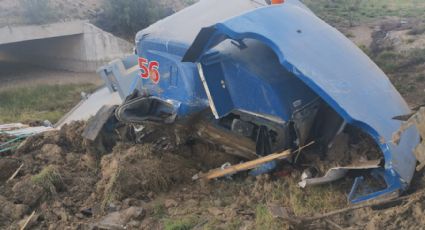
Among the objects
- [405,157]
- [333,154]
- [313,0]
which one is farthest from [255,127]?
[313,0]

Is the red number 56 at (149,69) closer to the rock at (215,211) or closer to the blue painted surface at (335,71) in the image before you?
the blue painted surface at (335,71)

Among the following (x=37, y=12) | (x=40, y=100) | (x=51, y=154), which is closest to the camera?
(x=51, y=154)

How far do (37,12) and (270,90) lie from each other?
41.3 feet

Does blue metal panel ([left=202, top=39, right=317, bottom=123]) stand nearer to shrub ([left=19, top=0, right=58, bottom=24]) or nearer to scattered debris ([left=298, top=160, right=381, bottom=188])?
scattered debris ([left=298, top=160, right=381, bottom=188])

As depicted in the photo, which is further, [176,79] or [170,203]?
[176,79]

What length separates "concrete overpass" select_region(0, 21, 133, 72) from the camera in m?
14.2

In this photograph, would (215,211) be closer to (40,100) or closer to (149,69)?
(149,69)

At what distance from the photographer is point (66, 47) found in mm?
15320

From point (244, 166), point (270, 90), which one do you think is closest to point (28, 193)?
point (244, 166)

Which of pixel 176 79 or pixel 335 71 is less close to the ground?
pixel 335 71

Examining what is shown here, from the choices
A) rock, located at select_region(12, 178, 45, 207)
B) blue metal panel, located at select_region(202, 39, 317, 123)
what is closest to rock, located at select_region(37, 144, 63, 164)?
rock, located at select_region(12, 178, 45, 207)

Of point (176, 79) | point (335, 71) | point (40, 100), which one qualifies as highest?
point (335, 71)

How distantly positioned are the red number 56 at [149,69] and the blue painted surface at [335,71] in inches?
33.6

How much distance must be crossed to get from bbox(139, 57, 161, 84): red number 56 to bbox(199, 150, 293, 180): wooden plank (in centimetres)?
109
